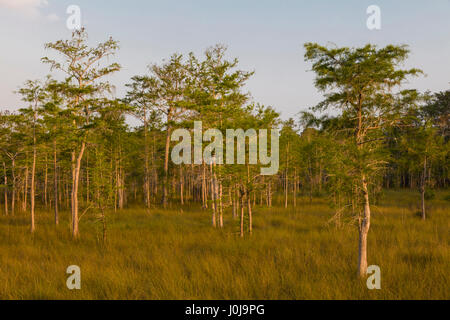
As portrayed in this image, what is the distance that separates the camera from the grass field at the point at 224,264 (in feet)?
20.9

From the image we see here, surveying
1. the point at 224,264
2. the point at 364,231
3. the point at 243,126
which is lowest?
the point at 224,264

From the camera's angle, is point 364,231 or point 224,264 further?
point 224,264

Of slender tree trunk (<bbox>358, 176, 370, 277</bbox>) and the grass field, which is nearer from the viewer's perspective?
the grass field

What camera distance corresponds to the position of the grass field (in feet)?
20.9

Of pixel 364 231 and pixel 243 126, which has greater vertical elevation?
pixel 243 126

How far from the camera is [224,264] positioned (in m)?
8.37

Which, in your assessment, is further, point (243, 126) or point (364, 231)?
point (243, 126)

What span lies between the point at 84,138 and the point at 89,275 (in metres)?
9.25

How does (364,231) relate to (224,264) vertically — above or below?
above

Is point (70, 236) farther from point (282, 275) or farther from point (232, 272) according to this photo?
point (282, 275)

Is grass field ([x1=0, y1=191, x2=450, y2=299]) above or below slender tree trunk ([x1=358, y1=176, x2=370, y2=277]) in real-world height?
below

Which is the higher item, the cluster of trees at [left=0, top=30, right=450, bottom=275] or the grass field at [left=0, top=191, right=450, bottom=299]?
the cluster of trees at [left=0, top=30, right=450, bottom=275]
